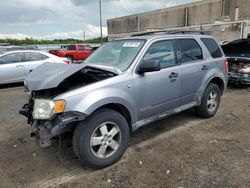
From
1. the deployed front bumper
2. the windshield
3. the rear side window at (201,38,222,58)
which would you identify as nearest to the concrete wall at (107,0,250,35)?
the rear side window at (201,38,222,58)

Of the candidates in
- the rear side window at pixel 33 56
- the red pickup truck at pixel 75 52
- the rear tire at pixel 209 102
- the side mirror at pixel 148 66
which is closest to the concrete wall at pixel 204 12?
the red pickup truck at pixel 75 52

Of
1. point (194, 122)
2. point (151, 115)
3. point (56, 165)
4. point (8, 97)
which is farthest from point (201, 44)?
point (8, 97)

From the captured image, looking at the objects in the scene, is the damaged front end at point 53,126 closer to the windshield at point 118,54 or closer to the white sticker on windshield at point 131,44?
the windshield at point 118,54

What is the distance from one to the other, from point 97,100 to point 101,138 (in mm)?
537

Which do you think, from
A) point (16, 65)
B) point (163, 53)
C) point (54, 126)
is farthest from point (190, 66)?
point (16, 65)

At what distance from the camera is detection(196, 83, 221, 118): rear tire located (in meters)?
4.58

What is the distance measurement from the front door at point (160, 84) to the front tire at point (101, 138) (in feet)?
1.57

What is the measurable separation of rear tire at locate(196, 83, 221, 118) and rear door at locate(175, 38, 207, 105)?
1.06 ft

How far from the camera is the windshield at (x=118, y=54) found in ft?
11.4

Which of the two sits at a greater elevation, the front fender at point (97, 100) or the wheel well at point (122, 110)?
the front fender at point (97, 100)

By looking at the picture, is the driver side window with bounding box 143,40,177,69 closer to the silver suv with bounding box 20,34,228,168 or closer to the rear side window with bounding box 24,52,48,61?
the silver suv with bounding box 20,34,228,168

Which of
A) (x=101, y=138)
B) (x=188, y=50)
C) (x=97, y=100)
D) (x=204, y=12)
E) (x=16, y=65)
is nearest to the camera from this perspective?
(x=97, y=100)

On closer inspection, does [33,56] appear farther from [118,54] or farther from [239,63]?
[239,63]

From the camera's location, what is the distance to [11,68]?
840 centimetres
